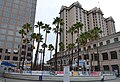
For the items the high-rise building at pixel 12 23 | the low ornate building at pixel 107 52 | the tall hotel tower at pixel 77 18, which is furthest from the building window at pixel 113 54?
the tall hotel tower at pixel 77 18

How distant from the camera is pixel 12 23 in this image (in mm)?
79438

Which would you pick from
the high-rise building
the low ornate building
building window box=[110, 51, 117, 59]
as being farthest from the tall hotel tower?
building window box=[110, 51, 117, 59]

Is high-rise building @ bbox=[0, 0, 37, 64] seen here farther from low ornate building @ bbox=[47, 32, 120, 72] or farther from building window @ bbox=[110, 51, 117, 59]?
building window @ bbox=[110, 51, 117, 59]

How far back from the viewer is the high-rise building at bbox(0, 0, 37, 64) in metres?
73.9

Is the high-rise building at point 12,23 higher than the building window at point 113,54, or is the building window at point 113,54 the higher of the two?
the high-rise building at point 12,23

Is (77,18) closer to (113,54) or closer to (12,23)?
(12,23)

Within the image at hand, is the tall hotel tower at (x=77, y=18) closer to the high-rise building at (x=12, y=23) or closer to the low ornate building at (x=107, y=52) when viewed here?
the high-rise building at (x=12, y=23)

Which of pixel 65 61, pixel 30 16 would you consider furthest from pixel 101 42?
pixel 30 16

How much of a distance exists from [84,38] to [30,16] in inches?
1843

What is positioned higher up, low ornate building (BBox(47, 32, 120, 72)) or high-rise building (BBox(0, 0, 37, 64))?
high-rise building (BBox(0, 0, 37, 64))

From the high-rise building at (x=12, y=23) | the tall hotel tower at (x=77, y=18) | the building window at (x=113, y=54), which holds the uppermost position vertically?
the tall hotel tower at (x=77, y=18)

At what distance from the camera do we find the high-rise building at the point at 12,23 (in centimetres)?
7388

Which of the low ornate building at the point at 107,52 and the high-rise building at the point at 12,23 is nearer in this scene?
the low ornate building at the point at 107,52

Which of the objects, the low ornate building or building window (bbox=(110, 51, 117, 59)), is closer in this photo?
the low ornate building
